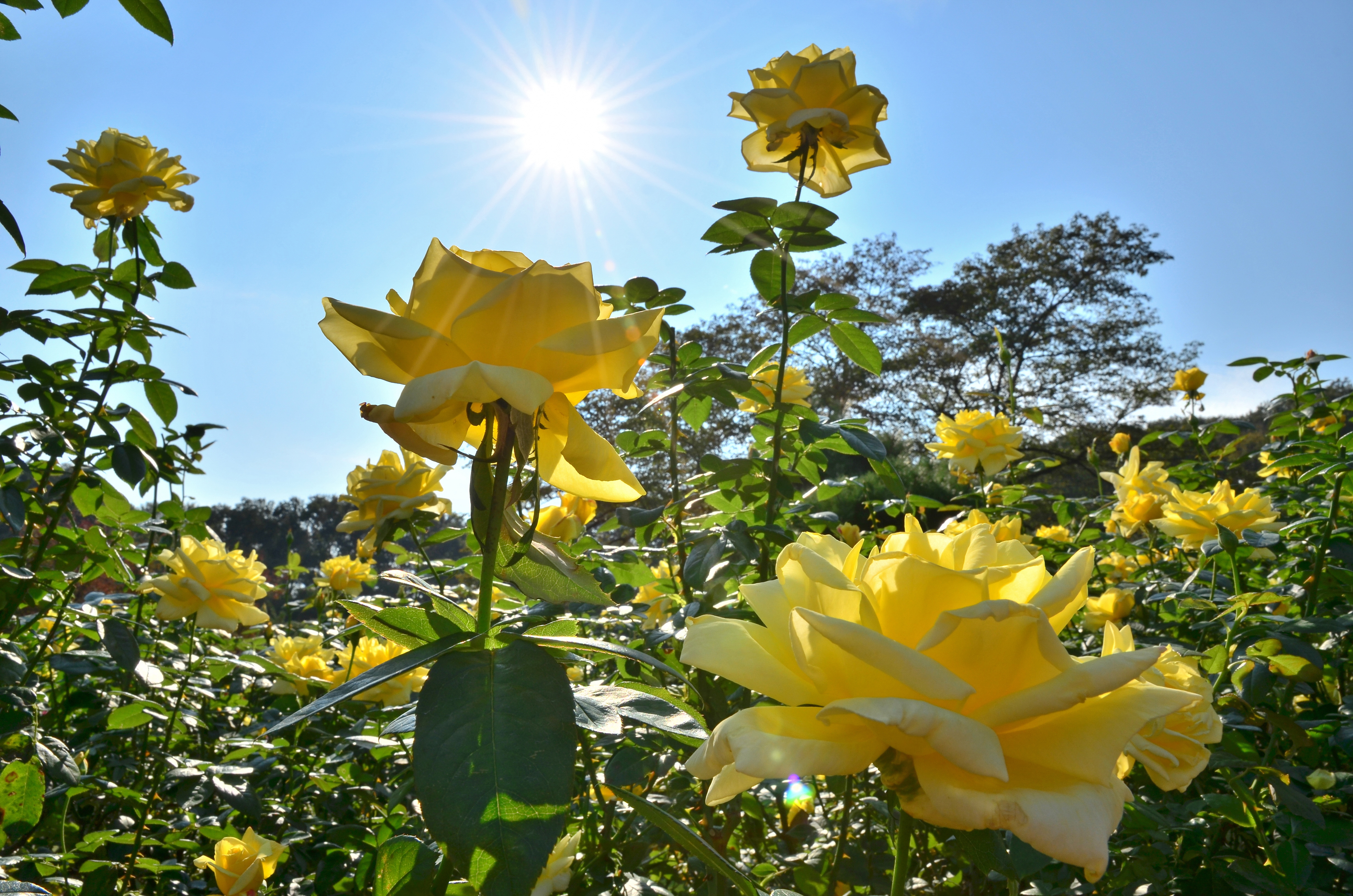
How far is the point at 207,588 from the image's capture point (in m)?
1.58

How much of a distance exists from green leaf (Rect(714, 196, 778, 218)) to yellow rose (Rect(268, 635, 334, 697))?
50.4 inches

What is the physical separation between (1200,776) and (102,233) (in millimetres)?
2476

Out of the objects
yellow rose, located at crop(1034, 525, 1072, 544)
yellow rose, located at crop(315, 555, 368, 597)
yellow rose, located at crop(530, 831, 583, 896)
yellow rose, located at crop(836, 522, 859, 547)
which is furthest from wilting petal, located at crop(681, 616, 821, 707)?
yellow rose, located at crop(315, 555, 368, 597)

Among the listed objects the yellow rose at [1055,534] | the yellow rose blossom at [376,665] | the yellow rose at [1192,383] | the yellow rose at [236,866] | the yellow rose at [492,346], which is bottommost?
the yellow rose at [236,866]

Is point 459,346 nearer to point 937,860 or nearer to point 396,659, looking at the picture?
point 396,659

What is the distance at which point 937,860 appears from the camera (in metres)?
1.50

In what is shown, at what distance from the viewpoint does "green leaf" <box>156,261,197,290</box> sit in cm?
158

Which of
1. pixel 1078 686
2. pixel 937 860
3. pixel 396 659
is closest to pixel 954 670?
pixel 1078 686

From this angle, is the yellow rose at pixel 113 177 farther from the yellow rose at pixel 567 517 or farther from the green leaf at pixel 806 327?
the green leaf at pixel 806 327

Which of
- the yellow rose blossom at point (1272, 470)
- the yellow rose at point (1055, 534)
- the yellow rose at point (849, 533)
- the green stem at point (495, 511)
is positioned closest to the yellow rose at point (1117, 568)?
the yellow rose at point (1055, 534)

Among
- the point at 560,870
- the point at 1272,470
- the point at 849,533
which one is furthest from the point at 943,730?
the point at 1272,470

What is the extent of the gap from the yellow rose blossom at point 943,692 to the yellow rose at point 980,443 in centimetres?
199

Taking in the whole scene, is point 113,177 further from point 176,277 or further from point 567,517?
point 567,517

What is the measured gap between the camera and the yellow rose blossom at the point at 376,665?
1158 mm
